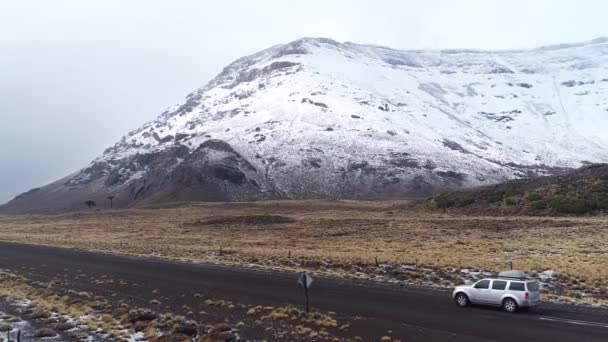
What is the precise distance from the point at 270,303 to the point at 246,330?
5.07 metres

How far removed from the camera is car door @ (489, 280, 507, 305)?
2425 centimetres

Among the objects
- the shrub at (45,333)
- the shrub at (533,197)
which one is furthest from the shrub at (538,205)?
the shrub at (45,333)

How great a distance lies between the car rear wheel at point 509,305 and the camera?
23.7 meters

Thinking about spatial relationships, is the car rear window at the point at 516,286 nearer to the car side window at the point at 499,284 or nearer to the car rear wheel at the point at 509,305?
the car side window at the point at 499,284

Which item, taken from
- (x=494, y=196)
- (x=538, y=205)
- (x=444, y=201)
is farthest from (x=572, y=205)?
(x=444, y=201)

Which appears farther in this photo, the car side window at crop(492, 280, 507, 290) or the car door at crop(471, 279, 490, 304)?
the car door at crop(471, 279, 490, 304)

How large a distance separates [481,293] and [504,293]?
102cm

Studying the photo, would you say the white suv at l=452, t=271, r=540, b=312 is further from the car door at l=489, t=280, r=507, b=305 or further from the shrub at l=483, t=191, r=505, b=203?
the shrub at l=483, t=191, r=505, b=203

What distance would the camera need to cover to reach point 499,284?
24578mm

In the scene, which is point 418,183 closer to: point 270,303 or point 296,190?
point 296,190

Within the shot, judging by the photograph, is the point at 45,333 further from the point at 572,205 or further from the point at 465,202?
the point at 465,202

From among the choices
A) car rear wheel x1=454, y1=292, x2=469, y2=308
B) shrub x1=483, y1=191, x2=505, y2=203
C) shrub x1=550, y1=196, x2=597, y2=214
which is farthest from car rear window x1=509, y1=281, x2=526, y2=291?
shrub x1=483, y1=191, x2=505, y2=203

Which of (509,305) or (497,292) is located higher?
(497,292)

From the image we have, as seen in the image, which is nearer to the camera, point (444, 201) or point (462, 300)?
point (462, 300)
